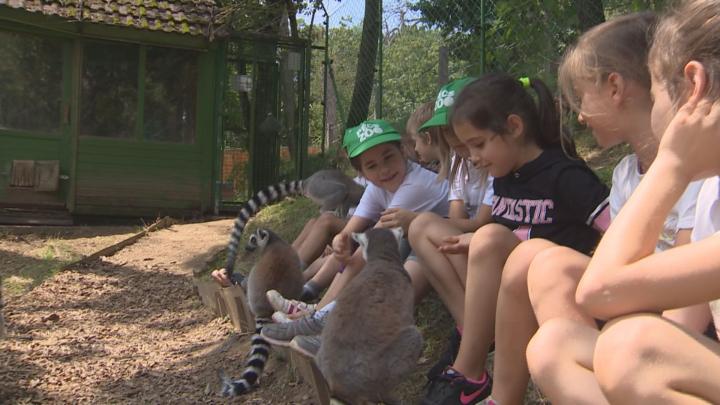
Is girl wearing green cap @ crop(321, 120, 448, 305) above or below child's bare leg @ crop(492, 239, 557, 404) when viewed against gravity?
above

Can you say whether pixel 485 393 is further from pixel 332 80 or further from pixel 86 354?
pixel 332 80

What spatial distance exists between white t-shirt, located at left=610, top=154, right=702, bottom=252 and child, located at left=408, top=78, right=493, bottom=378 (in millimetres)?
506

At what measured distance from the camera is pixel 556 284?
1631mm

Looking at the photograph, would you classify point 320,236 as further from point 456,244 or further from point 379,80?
point 379,80

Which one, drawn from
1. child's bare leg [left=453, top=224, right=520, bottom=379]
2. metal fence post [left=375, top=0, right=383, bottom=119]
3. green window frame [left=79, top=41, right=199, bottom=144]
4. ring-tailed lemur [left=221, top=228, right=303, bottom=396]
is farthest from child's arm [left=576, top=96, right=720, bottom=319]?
green window frame [left=79, top=41, right=199, bottom=144]

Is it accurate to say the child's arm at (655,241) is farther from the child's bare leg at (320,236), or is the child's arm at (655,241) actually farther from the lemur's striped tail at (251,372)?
the child's bare leg at (320,236)

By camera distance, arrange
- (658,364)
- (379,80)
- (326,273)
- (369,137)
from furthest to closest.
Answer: (379,80) → (326,273) → (369,137) → (658,364)

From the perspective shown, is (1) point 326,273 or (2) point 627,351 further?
(1) point 326,273

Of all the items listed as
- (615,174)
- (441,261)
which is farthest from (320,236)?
(615,174)

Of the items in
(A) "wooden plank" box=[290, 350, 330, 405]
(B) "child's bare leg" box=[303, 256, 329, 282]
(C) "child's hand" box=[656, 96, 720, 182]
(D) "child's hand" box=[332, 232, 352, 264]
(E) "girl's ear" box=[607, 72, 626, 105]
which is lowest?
(A) "wooden plank" box=[290, 350, 330, 405]

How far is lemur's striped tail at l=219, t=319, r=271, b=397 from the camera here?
3.10 metres

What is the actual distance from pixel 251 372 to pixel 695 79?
2378 millimetres

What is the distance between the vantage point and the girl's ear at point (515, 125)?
238cm

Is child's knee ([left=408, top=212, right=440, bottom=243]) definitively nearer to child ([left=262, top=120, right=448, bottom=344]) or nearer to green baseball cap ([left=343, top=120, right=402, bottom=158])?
child ([left=262, top=120, right=448, bottom=344])
